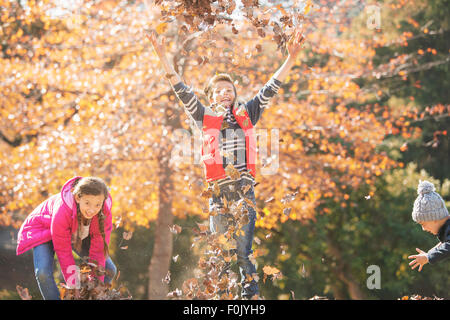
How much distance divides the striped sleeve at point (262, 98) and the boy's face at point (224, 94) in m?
0.16

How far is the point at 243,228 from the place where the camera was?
3.83m

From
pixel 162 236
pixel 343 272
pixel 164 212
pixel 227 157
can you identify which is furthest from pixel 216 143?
pixel 343 272

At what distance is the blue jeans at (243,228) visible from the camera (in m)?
3.83

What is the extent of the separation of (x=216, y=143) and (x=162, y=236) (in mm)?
6643

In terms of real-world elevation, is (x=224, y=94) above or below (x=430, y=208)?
above

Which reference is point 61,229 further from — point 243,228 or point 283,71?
point 283,71

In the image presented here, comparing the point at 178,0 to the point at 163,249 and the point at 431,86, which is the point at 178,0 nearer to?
the point at 163,249

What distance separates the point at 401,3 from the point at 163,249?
10006 millimetres

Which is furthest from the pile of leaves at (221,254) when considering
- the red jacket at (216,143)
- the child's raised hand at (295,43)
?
the child's raised hand at (295,43)

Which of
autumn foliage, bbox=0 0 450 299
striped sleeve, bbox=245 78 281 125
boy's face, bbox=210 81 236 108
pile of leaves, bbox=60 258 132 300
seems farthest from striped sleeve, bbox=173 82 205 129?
autumn foliage, bbox=0 0 450 299

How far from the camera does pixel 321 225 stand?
14250 mm

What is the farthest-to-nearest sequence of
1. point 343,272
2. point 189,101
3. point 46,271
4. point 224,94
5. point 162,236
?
point 343,272
point 162,236
point 224,94
point 189,101
point 46,271

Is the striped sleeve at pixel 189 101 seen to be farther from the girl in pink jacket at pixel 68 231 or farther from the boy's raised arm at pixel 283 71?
the girl in pink jacket at pixel 68 231

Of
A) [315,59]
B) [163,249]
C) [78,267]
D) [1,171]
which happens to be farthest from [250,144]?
[315,59]
